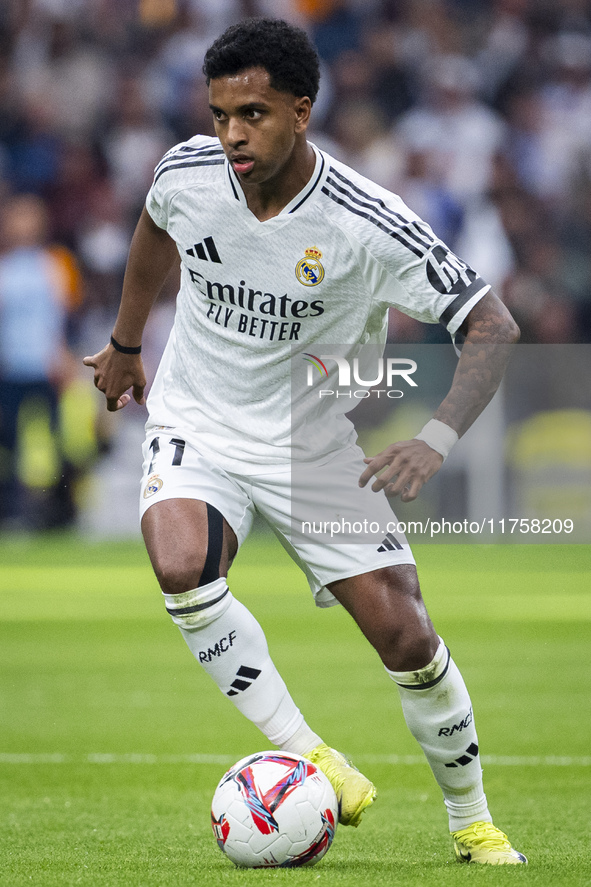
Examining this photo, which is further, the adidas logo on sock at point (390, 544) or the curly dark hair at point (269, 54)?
the adidas logo on sock at point (390, 544)

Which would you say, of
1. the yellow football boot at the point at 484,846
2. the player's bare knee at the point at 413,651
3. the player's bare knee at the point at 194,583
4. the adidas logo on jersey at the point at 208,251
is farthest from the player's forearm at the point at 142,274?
the yellow football boot at the point at 484,846

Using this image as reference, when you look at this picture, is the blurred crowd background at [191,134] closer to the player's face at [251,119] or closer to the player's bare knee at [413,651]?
the player's face at [251,119]

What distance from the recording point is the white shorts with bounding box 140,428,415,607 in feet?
13.3

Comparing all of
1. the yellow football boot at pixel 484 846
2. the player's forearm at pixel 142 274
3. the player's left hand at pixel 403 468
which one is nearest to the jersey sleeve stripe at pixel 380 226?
the player's left hand at pixel 403 468

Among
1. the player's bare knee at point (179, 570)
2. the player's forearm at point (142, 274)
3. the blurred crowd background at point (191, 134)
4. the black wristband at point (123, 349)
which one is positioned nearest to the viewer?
the player's bare knee at point (179, 570)

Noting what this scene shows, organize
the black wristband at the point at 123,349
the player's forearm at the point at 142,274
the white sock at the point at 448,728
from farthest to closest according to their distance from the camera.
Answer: the black wristband at the point at 123,349 < the player's forearm at the point at 142,274 < the white sock at the point at 448,728

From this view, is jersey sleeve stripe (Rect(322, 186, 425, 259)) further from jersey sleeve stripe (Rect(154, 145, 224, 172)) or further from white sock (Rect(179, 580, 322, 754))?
white sock (Rect(179, 580, 322, 754))

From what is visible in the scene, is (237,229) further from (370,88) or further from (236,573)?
(370,88)

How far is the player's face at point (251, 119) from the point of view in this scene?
12.7ft

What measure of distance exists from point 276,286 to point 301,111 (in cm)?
53

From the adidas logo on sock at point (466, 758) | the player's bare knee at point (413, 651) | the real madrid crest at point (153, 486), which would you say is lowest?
the adidas logo on sock at point (466, 758)

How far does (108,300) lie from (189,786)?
8779 mm

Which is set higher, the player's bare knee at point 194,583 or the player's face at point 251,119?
the player's face at point 251,119

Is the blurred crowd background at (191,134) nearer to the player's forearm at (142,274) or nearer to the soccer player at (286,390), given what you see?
the player's forearm at (142,274)
